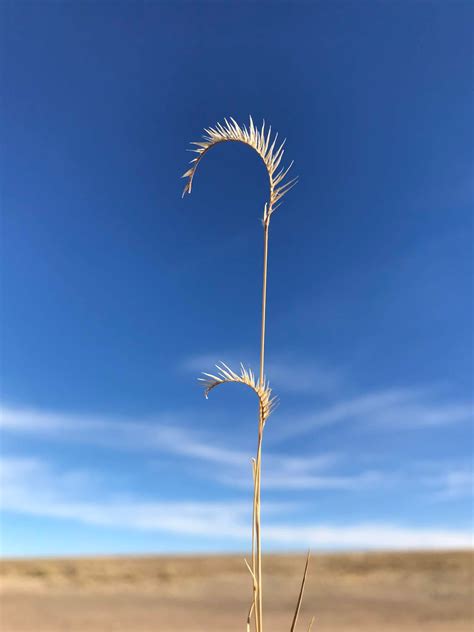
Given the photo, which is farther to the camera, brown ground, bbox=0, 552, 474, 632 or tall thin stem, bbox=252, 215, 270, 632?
brown ground, bbox=0, 552, 474, 632

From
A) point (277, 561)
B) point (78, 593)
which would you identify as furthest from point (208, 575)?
point (78, 593)

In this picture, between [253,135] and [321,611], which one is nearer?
[253,135]

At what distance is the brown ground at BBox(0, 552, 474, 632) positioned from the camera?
10891 millimetres

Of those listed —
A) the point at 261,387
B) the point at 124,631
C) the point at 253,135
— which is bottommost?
the point at 124,631

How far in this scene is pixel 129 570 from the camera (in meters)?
16.7

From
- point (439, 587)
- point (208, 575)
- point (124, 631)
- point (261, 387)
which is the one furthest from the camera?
point (208, 575)

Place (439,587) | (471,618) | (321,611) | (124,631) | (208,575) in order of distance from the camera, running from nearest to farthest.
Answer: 1. (124,631)
2. (471,618)
3. (321,611)
4. (439,587)
5. (208,575)

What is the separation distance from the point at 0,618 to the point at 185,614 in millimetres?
3458

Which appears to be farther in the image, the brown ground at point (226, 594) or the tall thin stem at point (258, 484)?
the brown ground at point (226, 594)

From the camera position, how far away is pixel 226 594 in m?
15.1

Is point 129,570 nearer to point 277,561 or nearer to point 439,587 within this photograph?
point 277,561

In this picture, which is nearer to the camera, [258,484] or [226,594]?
[258,484]

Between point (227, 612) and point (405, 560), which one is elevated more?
point (405, 560)

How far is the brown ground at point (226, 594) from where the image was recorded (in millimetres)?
10891
